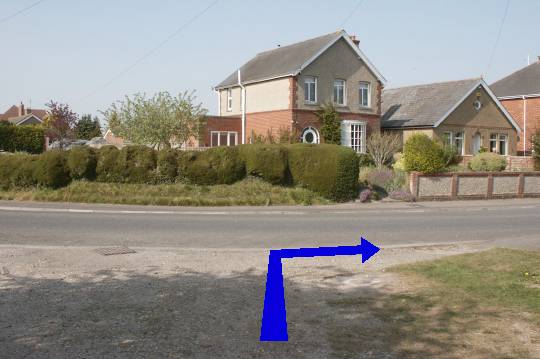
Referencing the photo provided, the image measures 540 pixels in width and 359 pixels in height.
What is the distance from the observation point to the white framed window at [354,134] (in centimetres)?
3262

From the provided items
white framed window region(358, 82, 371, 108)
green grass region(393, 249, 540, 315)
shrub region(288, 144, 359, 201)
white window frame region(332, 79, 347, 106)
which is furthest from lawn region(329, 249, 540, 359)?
white framed window region(358, 82, 371, 108)

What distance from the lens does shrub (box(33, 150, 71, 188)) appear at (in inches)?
813

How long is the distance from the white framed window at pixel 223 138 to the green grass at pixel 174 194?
12176 mm

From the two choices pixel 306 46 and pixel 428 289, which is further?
pixel 306 46

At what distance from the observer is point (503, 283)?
7160 millimetres

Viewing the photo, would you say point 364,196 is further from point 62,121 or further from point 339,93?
point 62,121

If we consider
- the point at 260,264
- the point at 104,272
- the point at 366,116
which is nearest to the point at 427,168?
the point at 366,116

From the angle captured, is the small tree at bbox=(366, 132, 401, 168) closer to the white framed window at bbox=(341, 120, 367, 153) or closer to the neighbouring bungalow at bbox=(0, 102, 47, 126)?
the white framed window at bbox=(341, 120, 367, 153)

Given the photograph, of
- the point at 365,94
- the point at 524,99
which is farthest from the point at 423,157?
the point at 524,99

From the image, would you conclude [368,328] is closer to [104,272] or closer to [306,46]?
[104,272]

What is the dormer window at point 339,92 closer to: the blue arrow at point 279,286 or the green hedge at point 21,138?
the blue arrow at point 279,286

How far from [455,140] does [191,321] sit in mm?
33268

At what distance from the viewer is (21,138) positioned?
4391 centimetres

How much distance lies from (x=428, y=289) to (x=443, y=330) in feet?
5.26
